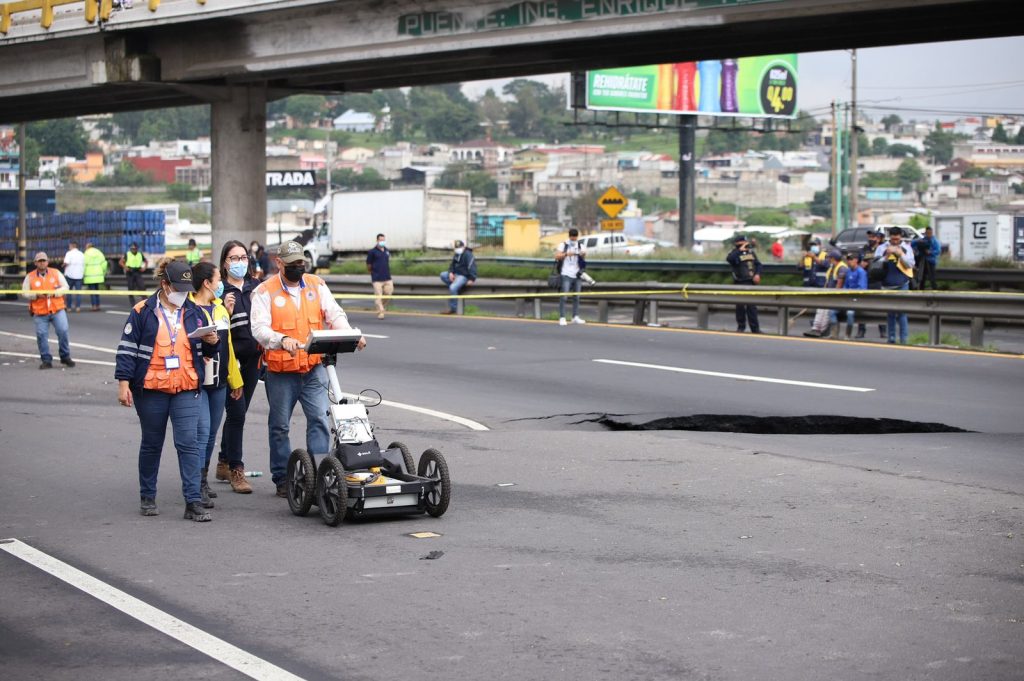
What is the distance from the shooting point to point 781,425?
13312 millimetres

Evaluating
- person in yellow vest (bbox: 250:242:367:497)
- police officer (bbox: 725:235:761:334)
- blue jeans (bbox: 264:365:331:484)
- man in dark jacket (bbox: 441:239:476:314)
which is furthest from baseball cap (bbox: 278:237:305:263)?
man in dark jacket (bbox: 441:239:476:314)

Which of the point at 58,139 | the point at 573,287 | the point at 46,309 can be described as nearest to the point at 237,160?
the point at 573,287

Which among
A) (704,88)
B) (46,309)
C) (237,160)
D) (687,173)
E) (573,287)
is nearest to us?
(46,309)

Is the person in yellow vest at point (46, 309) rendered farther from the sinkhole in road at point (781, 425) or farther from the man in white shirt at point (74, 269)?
the man in white shirt at point (74, 269)

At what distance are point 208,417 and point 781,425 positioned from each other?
20.1ft

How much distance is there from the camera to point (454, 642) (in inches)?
249

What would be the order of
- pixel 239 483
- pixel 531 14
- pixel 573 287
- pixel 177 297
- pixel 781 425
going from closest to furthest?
pixel 177 297
pixel 239 483
pixel 781 425
pixel 531 14
pixel 573 287

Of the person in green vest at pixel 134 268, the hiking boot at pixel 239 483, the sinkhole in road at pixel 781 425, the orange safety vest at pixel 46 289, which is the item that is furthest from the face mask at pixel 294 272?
the person in green vest at pixel 134 268

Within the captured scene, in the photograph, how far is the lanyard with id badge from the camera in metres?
9.19

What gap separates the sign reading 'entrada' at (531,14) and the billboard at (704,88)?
114 feet

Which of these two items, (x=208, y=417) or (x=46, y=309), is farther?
(x=46, y=309)

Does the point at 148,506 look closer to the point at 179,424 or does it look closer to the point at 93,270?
the point at 179,424

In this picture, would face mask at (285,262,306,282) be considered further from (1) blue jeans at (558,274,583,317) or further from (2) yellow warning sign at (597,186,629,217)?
(2) yellow warning sign at (597,186,629,217)

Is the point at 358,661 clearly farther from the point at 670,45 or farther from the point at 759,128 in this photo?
the point at 759,128
